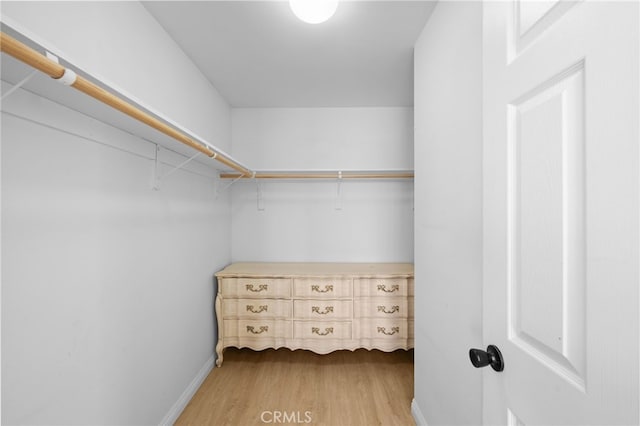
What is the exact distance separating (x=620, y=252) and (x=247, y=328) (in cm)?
240

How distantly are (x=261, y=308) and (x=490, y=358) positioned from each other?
193 cm

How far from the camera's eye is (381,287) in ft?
7.69

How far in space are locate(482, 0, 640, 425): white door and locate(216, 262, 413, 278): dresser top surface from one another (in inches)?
63.1

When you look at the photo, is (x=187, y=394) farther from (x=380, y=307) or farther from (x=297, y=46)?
(x=297, y=46)

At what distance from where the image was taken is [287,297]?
2348 mm

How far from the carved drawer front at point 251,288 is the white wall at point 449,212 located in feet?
3.65

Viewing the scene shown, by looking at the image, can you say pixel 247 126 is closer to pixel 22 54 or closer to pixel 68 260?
pixel 68 260

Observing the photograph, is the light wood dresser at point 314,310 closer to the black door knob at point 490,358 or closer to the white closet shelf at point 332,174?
the white closet shelf at point 332,174

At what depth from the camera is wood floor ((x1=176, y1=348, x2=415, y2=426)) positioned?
5.86ft

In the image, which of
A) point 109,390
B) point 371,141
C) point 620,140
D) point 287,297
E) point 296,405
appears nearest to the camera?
point 620,140

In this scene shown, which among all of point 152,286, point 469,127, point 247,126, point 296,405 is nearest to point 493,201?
point 469,127

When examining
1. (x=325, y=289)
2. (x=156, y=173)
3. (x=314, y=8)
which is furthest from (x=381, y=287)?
(x=314, y=8)

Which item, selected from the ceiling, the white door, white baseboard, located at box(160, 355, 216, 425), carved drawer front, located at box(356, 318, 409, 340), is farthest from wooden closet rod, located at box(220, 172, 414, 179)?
the white door

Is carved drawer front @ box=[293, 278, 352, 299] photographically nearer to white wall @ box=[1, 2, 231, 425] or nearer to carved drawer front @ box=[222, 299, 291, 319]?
carved drawer front @ box=[222, 299, 291, 319]
